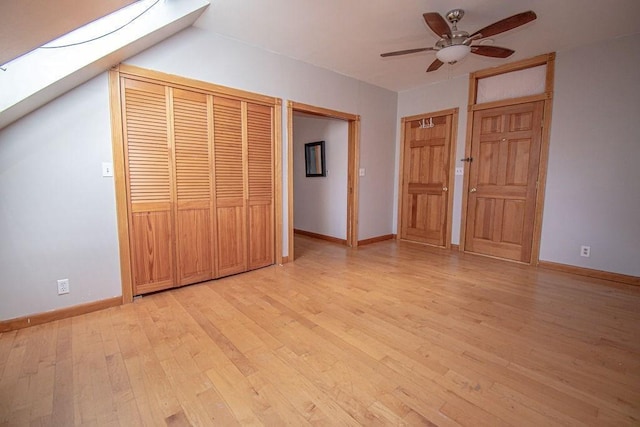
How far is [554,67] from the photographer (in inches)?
133

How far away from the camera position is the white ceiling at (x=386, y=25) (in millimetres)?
2410

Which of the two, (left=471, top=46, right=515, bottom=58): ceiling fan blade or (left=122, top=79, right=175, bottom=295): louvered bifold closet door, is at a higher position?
(left=471, top=46, right=515, bottom=58): ceiling fan blade

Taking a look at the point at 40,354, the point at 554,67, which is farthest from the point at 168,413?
the point at 554,67

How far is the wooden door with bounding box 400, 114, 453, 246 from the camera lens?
4.48m

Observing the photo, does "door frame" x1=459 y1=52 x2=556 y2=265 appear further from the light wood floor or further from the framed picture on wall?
the framed picture on wall

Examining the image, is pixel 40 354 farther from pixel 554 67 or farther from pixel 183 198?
pixel 554 67

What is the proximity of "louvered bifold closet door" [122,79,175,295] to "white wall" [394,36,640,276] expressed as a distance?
4.33m

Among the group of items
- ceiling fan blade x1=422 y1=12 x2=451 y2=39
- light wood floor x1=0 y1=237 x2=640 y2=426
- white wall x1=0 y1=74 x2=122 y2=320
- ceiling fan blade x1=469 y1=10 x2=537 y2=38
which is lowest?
light wood floor x1=0 y1=237 x2=640 y2=426

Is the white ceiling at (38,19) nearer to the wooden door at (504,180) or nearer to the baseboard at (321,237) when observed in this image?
the baseboard at (321,237)

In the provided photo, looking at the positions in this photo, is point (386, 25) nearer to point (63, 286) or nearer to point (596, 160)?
point (596, 160)

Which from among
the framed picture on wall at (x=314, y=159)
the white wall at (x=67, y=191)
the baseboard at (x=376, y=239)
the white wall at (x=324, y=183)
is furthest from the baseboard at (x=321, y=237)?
the white wall at (x=67, y=191)

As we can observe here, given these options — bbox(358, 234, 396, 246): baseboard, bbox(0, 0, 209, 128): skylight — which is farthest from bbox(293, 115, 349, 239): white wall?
bbox(0, 0, 209, 128): skylight

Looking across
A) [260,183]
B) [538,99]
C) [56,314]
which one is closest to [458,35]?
[538,99]

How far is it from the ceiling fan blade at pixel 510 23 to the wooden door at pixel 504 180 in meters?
1.79
